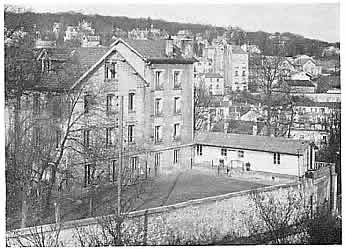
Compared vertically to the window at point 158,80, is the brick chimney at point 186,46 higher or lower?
higher

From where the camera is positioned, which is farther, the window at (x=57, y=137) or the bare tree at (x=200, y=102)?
the bare tree at (x=200, y=102)

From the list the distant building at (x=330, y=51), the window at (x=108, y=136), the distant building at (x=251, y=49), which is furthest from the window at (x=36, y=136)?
the distant building at (x=330, y=51)

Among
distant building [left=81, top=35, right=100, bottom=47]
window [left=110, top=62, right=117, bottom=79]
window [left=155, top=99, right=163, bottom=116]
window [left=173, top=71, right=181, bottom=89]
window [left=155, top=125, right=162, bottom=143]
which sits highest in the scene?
distant building [left=81, top=35, right=100, bottom=47]

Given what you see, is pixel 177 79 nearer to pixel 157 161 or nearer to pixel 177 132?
pixel 177 132

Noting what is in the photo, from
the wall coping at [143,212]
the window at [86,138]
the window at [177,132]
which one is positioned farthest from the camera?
the window at [177,132]

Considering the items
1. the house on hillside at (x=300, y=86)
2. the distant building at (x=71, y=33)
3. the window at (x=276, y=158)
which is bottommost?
the window at (x=276, y=158)

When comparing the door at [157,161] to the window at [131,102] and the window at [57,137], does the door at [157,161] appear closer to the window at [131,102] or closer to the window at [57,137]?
the window at [131,102]

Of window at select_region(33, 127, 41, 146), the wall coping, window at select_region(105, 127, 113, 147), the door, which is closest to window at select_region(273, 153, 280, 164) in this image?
the wall coping

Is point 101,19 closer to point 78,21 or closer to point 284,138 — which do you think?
point 78,21

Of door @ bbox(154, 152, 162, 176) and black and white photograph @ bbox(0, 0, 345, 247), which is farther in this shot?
door @ bbox(154, 152, 162, 176)

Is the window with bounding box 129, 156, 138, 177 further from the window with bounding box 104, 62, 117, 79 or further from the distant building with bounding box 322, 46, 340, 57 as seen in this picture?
the distant building with bounding box 322, 46, 340, 57
